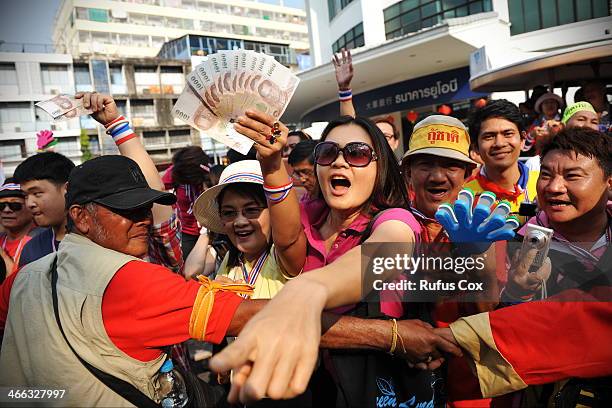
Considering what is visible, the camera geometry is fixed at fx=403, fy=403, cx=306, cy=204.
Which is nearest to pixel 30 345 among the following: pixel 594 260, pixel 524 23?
pixel 594 260

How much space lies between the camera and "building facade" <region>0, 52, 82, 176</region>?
35594 millimetres

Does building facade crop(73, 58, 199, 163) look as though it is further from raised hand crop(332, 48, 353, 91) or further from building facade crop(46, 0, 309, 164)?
raised hand crop(332, 48, 353, 91)

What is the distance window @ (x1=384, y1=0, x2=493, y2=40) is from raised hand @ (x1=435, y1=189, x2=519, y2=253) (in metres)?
17.3

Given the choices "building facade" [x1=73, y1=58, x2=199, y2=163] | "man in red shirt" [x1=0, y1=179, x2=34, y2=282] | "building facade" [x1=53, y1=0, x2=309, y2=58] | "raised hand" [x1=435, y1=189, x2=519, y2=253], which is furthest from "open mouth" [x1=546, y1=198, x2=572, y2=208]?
"building facade" [x1=53, y1=0, x2=309, y2=58]

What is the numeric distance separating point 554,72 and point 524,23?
28.5 feet

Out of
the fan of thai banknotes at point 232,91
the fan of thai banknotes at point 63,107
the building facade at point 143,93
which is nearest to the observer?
the fan of thai banknotes at point 232,91

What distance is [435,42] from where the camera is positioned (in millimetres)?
12078

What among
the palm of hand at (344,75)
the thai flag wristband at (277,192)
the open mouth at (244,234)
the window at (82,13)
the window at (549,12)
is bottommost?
the open mouth at (244,234)

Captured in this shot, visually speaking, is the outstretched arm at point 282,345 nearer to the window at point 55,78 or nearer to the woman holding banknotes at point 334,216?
the woman holding banknotes at point 334,216

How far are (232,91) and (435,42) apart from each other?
11.9m

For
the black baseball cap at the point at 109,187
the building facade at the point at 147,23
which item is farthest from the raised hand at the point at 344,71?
the building facade at the point at 147,23

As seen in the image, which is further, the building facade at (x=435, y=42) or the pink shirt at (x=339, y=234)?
the building facade at (x=435, y=42)

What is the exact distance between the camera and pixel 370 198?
1926 millimetres

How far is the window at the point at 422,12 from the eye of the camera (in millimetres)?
16641
